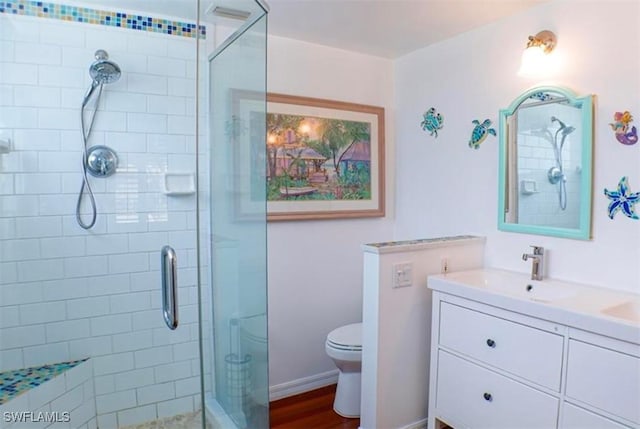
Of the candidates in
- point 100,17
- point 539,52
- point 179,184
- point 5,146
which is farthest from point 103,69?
point 539,52

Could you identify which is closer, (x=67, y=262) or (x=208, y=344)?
(x=67, y=262)

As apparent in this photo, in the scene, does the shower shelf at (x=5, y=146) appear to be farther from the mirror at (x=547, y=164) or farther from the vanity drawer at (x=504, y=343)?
the mirror at (x=547, y=164)

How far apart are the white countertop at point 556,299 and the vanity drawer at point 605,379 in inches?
3.3

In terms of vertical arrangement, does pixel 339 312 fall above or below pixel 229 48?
below

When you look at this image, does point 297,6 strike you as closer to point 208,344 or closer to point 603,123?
point 603,123

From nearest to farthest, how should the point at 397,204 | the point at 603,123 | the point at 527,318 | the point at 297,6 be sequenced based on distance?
the point at 527,318, the point at 603,123, the point at 297,6, the point at 397,204

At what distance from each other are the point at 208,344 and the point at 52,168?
1.22 metres

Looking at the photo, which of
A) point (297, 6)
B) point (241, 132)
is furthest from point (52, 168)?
point (297, 6)

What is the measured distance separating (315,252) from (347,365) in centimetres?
78

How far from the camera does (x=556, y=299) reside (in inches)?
75.8

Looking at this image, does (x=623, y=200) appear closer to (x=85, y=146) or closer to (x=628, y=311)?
(x=628, y=311)

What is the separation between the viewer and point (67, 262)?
2.14m

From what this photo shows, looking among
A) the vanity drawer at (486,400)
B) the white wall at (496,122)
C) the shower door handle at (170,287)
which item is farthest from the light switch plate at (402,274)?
the shower door handle at (170,287)

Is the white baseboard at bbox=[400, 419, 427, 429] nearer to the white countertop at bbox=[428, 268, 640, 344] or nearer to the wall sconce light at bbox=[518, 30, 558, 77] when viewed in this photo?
the white countertop at bbox=[428, 268, 640, 344]
